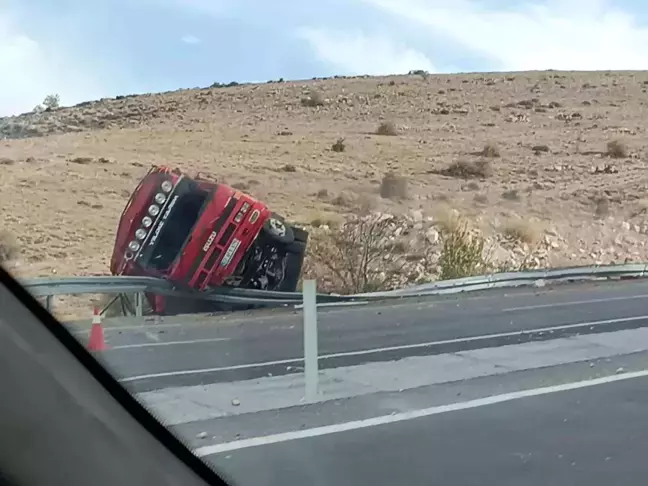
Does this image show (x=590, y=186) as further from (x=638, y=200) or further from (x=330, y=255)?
(x=330, y=255)

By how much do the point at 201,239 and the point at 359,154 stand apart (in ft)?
35.3

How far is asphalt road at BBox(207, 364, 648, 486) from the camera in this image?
17.6 ft

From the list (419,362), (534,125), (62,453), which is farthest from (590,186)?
(62,453)

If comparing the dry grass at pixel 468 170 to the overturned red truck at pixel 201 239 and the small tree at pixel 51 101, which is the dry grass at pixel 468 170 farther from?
the small tree at pixel 51 101

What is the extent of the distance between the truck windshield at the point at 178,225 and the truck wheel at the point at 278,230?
3.00ft

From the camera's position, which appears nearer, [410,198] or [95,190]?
[95,190]

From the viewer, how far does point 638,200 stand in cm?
2736

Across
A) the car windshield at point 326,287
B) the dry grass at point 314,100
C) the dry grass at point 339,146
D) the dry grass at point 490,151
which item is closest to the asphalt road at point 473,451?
the car windshield at point 326,287

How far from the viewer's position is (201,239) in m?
12.0

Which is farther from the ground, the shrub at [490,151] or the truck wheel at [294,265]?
the shrub at [490,151]

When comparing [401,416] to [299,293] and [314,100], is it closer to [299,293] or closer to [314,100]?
[299,293]

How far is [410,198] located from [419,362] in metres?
13.0

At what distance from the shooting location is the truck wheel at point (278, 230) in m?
12.4

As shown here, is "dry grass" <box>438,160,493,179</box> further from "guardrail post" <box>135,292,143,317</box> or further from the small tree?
the small tree
